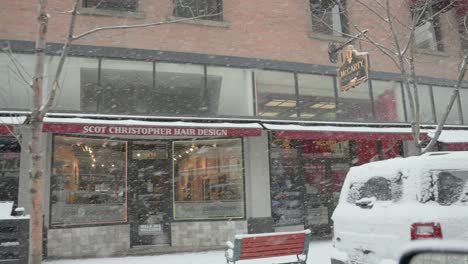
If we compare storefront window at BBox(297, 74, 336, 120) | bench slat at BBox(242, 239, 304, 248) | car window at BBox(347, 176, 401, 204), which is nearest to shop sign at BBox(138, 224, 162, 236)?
bench slat at BBox(242, 239, 304, 248)

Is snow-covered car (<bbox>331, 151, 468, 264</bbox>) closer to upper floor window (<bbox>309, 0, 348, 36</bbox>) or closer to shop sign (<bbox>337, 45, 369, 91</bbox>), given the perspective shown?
shop sign (<bbox>337, 45, 369, 91</bbox>)

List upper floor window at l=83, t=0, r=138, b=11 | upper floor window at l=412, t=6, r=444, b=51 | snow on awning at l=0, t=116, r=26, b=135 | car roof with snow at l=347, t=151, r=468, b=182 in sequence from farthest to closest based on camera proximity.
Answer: upper floor window at l=412, t=6, r=444, b=51
upper floor window at l=83, t=0, r=138, b=11
snow on awning at l=0, t=116, r=26, b=135
car roof with snow at l=347, t=151, r=468, b=182

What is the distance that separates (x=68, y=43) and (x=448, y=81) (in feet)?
43.6

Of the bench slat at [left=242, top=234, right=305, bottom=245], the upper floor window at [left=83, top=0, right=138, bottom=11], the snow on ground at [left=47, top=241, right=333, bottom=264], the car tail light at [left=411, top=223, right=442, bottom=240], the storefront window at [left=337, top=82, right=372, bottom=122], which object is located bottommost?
the snow on ground at [left=47, top=241, right=333, bottom=264]

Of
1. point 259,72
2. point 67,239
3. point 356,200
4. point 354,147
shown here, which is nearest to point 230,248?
point 356,200

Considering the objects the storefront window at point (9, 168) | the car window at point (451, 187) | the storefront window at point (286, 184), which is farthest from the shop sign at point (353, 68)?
the storefront window at point (9, 168)

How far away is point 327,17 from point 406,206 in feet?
33.4

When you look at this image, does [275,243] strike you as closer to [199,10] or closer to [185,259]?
[185,259]

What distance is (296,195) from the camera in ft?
41.1

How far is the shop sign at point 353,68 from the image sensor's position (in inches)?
411

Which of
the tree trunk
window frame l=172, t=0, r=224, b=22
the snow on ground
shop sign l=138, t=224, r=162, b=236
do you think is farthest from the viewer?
window frame l=172, t=0, r=224, b=22

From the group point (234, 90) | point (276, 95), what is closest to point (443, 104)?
point (276, 95)

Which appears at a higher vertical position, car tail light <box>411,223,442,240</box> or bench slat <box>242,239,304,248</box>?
car tail light <box>411,223,442,240</box>

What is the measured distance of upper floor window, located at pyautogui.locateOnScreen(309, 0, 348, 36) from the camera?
13695 mm
